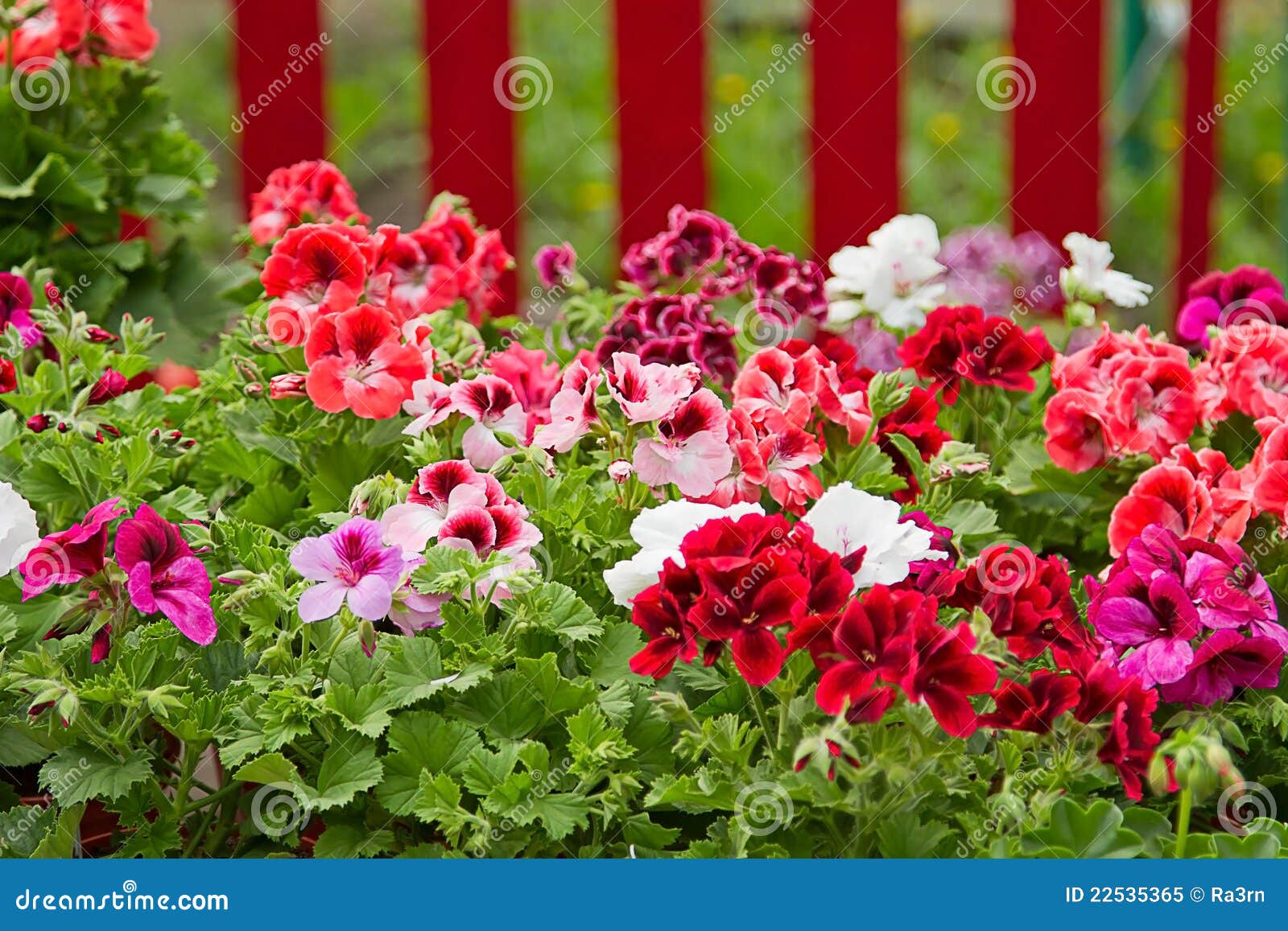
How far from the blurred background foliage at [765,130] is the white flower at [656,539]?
2.75 meters

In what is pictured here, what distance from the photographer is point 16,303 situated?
5.29ft

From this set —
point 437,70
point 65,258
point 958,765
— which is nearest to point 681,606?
point 958,765

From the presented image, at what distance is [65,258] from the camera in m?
1.98

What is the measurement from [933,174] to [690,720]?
3.74 meters

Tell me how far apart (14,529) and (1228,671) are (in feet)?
3.34

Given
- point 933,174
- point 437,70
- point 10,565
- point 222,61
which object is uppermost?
point 222,61

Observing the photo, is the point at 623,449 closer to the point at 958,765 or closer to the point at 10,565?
the point at 958,765

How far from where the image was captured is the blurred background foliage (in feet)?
14.1

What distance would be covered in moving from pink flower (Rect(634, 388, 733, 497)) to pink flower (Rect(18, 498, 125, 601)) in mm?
452

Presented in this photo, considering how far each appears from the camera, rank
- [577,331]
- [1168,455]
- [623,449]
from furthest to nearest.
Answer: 1. [577,331]
2. [1168,455]
3. [623,449]

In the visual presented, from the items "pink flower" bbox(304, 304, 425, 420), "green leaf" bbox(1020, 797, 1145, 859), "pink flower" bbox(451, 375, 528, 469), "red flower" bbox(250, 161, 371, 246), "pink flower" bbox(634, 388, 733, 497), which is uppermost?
"red flower" bbox(250, 161, 371, 246)

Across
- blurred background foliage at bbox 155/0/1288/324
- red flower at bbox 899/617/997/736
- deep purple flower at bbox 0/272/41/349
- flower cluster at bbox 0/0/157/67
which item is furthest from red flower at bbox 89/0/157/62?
blurred background foliage at bbox 155/0/1288/324

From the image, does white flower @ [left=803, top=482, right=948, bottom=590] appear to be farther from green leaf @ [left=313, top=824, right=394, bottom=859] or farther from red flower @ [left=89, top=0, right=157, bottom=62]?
red flower @ [left=89, top=0, right=157, bottom=62]

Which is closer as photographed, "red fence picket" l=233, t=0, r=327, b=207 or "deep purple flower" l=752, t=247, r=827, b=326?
"deep purple flower" l=752, t=247, r=827, b=326
